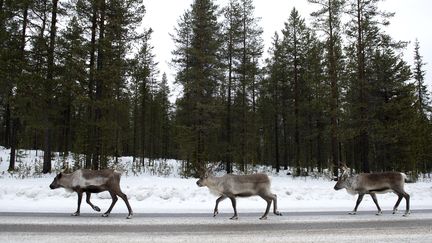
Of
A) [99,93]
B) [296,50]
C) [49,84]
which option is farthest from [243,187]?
[296,50]

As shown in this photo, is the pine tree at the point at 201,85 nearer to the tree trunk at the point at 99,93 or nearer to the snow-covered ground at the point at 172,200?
the tree trunk at the point at 99,93

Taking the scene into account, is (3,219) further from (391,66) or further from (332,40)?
(391,66)

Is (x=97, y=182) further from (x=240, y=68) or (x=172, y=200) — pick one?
(x=240, y=68)

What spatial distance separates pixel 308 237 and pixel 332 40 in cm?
2041

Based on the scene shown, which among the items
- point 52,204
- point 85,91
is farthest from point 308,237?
point 85,91

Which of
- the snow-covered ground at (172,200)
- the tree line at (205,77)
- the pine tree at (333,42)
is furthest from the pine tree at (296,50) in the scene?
the snow-covered ground at (172,200)

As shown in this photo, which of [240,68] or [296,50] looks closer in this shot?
[240,68]

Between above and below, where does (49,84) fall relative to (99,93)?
above

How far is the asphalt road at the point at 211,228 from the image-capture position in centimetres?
819

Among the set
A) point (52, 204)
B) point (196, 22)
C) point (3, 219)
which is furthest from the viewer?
point (196, 22)

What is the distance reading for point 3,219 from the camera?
10258 mm

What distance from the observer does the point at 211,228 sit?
375 inches

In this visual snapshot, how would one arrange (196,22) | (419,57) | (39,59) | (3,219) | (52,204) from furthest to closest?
(419,57) → (196,22) → (39,59) → (52,204) → (3,219)

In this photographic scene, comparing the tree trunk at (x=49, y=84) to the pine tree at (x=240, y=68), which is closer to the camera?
the tree trunk at (x=49, y=84)
